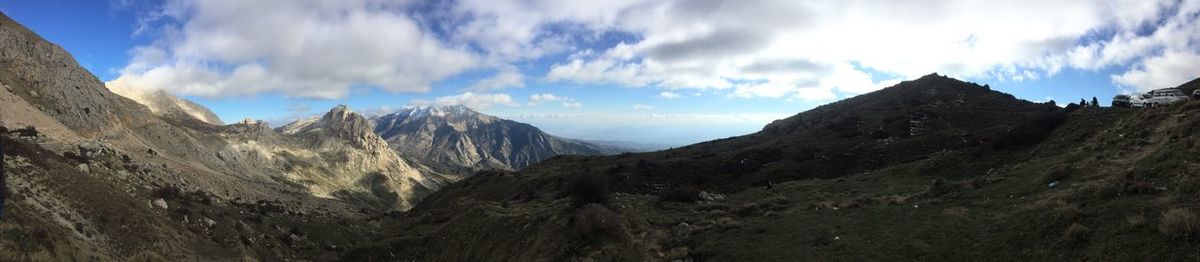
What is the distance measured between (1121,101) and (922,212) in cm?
4125

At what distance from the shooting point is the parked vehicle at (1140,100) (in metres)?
43.4

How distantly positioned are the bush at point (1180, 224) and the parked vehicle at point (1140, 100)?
3964cm

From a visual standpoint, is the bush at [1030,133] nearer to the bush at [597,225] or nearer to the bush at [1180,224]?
the bush at [1180,224]

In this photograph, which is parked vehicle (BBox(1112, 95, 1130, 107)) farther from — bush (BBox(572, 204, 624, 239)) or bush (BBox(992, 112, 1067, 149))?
bush (BBox(572, 204, 624, 239))

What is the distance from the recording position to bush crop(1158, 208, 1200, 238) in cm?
1358

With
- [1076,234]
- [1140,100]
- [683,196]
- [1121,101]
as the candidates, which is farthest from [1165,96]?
[1076,234]

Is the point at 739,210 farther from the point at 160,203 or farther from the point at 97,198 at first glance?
the point at 160,203

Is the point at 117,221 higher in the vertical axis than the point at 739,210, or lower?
higher

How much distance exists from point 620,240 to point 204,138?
146656mm

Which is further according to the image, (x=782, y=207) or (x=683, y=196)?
(x=683, y=196)

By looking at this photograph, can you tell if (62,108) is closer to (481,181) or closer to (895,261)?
(481,181)

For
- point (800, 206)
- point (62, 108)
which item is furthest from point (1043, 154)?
point (62, 108)

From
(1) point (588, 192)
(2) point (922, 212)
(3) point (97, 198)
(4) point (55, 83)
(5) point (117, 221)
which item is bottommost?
(1) point (588, 192)

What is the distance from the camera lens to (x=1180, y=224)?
1398cm
